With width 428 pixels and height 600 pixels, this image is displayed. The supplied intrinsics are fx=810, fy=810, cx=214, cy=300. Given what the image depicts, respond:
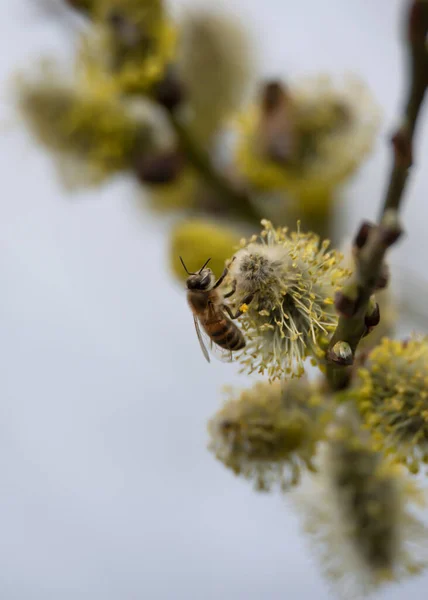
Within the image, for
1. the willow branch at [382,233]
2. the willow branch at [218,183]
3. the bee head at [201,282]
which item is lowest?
the willow branch at [382,233]

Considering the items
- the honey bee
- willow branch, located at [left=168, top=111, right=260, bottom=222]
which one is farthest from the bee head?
willow branch, located at [left=168, top=111, right=260, bottom=222]

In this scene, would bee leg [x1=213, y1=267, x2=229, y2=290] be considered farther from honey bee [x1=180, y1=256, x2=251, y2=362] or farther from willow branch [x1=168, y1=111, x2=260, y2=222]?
willow branch [x1=168, y1=111, x2=260, y2=222]

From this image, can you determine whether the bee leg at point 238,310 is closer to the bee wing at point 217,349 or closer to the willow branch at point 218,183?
the bee wing at point 217,349

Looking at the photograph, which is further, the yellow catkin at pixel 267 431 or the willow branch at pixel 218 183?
the willow branch at pixel 218 183

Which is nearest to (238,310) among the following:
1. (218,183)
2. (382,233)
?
(382,233)

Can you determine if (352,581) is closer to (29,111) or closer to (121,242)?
(29,111)

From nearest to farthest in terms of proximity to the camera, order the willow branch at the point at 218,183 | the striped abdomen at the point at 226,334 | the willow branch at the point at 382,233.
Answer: the willow branch at the point at 382,233, the striped abdomen at the point at 226,334, the willow branch at the point at 218,183

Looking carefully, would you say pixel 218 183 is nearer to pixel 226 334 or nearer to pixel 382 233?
pixel 226 334

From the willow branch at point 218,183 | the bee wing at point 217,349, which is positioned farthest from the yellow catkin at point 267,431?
the willow branch at point 218,183
